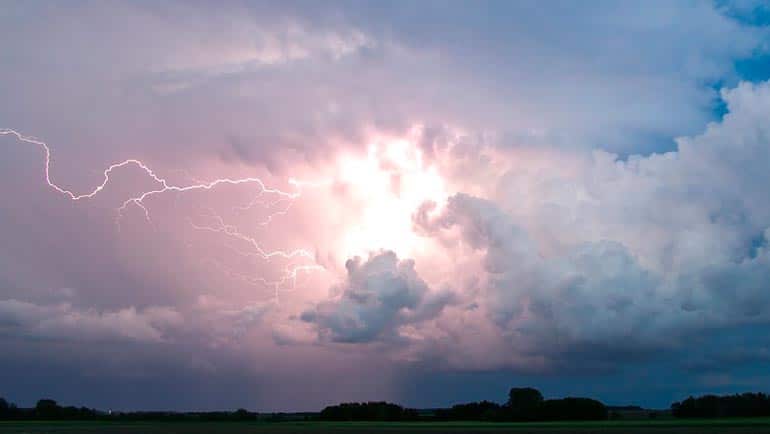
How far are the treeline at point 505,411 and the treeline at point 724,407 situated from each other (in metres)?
14.9

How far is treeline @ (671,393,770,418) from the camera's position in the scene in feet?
433

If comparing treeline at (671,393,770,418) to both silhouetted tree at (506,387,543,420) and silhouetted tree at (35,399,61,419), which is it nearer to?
silhouetted tree at (506,387,543,420)

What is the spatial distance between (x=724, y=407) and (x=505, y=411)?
39064mm

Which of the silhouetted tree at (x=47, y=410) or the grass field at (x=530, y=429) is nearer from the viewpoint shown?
the grass field at (x=530, y=429)

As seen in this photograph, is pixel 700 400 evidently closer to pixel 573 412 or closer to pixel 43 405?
pixel 573 412

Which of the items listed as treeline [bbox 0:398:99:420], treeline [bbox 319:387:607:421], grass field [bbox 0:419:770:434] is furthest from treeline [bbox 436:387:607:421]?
treeline [bbox 0:398:99:420]

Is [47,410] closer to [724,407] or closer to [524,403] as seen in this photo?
[524,403]

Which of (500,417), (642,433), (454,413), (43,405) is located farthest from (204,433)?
(43,405)

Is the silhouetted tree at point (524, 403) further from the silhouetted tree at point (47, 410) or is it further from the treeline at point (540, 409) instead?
the silhouetted tree at point (47, 410)

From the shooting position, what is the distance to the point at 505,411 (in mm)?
150500

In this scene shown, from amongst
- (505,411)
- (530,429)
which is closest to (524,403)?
(505,411)

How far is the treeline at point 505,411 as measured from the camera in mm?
144875

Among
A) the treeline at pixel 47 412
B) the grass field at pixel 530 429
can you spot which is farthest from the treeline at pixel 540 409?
the treeline at pixel 47 412

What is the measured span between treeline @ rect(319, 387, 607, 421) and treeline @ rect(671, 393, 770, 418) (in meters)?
14.9
